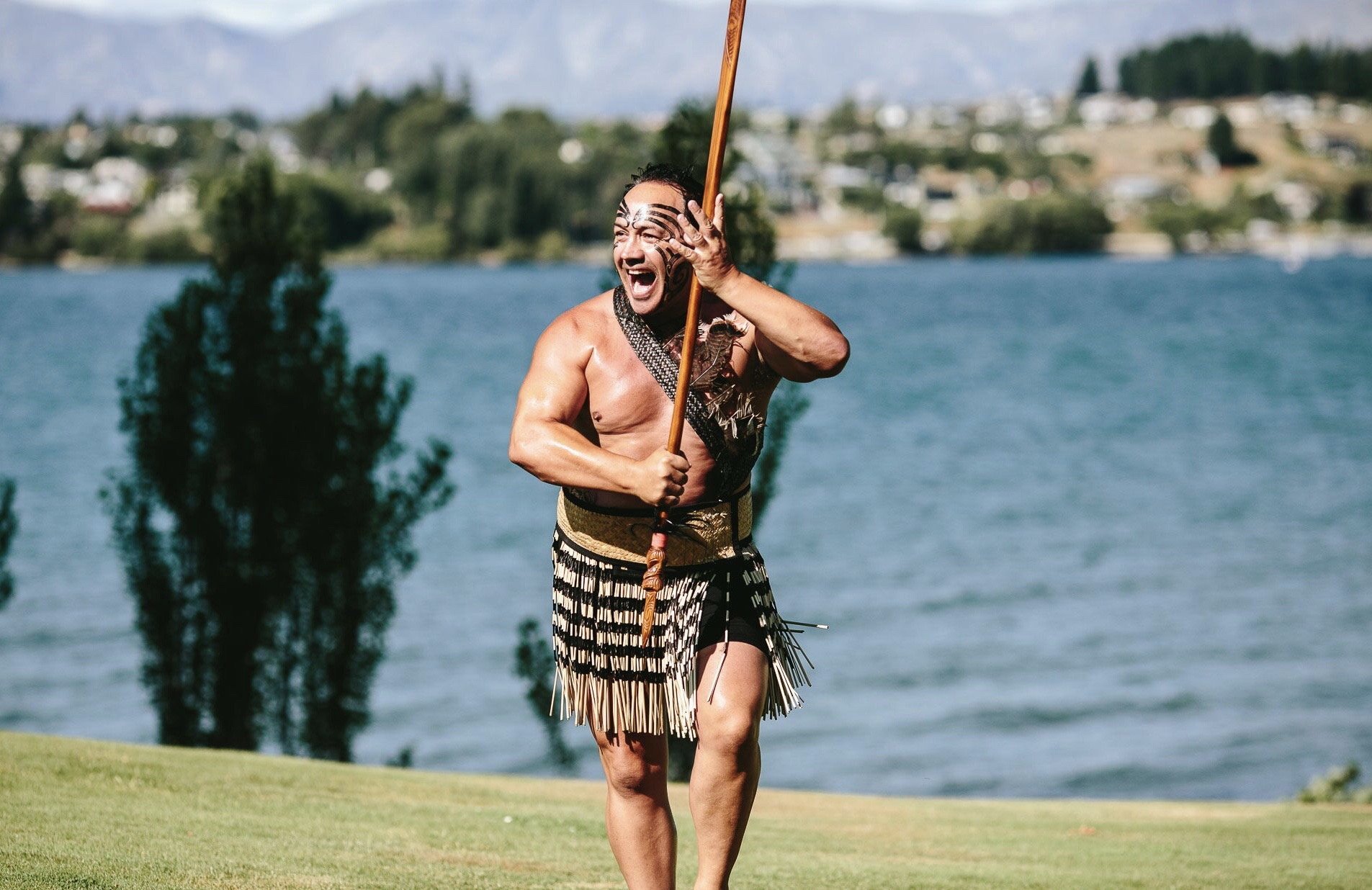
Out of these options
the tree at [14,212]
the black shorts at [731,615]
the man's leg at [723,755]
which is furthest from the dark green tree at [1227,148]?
the man's leg at [723,755]

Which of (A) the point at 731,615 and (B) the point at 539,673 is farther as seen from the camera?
(B) the point at 539,673

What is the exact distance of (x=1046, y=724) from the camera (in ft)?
66.8

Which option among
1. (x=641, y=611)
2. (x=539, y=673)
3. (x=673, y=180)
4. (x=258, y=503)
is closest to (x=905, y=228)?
(x=258, y=503)

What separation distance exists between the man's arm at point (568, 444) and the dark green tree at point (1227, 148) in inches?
7828

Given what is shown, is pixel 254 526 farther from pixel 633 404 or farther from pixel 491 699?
pixel 633 404

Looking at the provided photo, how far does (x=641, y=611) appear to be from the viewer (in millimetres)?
5641

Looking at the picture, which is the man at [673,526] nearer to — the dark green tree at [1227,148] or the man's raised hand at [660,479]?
the man's raised hand at [660,479]

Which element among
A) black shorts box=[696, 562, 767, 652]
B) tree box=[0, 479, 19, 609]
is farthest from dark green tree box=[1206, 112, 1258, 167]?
black shorts box=[696, 562, 767, 652]

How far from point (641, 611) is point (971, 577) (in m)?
25.5

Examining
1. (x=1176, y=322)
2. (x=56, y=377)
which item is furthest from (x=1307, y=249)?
Result: (x=56, y=377)

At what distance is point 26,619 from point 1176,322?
270 feet

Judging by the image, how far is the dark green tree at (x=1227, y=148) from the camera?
194m

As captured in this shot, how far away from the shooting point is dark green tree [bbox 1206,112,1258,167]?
194 m

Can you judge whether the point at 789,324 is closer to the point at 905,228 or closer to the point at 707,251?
the point at 707,251
